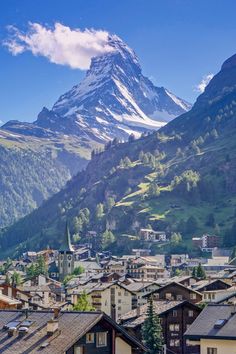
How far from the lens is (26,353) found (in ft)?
169

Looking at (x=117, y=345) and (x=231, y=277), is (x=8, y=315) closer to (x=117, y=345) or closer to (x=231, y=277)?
(x=117, y=345)

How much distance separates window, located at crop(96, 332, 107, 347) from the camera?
178ft

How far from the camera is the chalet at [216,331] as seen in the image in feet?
172

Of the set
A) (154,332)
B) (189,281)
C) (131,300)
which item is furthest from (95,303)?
(154,332)

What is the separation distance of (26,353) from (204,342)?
1170 centimetres

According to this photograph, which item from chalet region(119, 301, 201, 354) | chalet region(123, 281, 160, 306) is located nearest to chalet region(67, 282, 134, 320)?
chalet region(123, 281, 160, 306)

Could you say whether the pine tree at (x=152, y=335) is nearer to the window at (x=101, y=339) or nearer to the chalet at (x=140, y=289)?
the window at (x=101, y=339)

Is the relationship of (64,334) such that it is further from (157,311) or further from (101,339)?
(157,311)

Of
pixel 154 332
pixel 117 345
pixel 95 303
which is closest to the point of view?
pixel 117 345

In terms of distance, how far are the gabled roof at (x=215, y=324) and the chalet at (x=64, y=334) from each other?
410cm

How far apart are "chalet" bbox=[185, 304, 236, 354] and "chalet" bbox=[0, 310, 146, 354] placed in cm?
422

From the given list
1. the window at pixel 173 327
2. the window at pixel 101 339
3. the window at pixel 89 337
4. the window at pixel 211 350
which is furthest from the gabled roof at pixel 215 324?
the window at pixel 173 327

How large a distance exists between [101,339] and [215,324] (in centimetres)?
762

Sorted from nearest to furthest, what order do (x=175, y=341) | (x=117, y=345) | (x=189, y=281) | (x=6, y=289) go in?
(x=117, y=345), (x=175, y=341), (x=6, y=289), (x=189, y=281)
